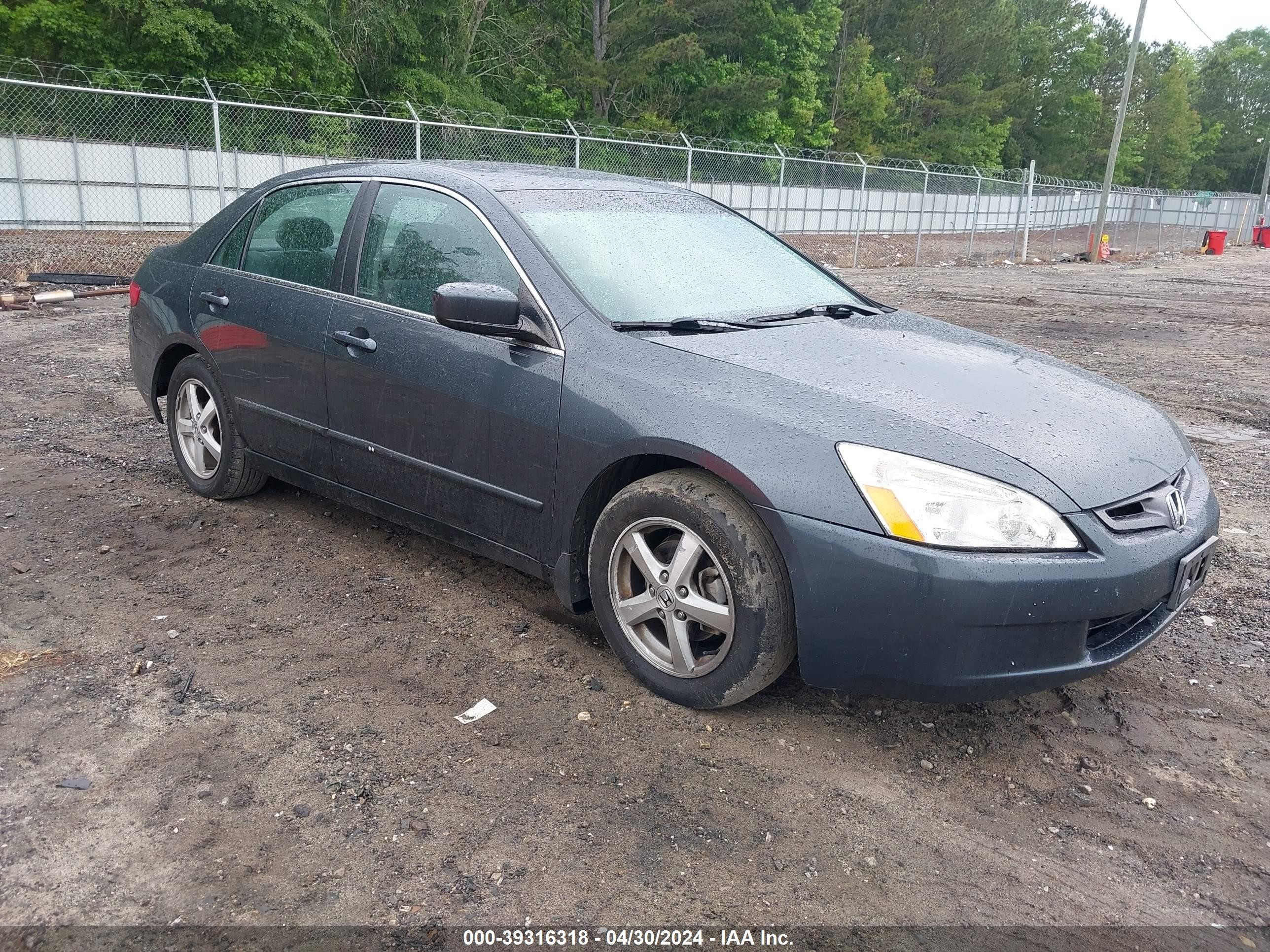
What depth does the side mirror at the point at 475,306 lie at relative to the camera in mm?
3268

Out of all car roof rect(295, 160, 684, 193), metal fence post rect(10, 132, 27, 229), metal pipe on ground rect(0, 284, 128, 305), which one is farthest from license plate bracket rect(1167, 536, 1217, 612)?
metal fence post rect(10, 132, 27, 229)

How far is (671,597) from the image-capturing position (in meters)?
3.09

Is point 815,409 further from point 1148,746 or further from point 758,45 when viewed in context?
point 758,45

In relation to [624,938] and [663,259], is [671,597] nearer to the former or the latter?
[624,938]

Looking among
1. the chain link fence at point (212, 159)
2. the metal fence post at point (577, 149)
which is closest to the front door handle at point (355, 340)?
the chain link fence at point (212, 159)

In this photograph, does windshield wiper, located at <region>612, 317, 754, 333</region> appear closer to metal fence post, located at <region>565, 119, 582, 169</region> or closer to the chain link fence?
the chain link fence

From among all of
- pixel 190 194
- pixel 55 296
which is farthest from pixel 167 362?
pixel 190 194

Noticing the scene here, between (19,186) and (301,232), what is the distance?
17.0 m

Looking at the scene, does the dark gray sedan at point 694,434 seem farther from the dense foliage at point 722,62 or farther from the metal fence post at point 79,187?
the dense foliage at point 722,62

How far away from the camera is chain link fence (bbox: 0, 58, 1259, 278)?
17094 millimetres

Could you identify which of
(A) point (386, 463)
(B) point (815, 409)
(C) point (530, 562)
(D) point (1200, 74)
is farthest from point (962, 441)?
(D) point (1200, 74)

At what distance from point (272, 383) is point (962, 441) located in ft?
9.47

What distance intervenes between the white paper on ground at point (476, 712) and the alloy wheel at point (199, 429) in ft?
7.44

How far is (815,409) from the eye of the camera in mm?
2900
